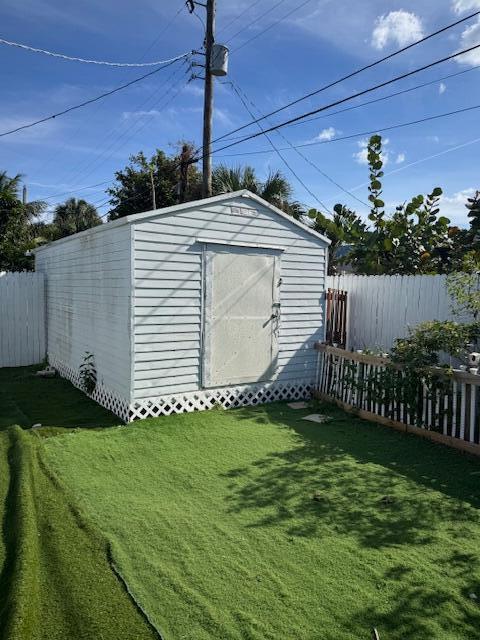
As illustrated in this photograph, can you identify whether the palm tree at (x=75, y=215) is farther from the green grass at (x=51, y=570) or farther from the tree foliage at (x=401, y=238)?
the green grass at (x=51, y=570)

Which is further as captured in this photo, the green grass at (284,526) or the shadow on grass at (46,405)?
the shadow on grass at (46,405)

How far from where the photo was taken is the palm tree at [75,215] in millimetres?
23572

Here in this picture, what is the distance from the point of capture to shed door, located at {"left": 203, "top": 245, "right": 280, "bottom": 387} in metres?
6.77

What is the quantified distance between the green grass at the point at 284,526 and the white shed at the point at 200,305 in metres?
0.87

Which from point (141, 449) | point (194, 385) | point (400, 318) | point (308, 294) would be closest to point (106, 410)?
point (194, 385)

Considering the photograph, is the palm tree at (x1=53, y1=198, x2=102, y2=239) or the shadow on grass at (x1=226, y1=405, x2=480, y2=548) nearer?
the shadow on grass at (x1=226, y1=405, x2=480, y2=548)

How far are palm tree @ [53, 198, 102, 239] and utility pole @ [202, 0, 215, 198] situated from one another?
43.9ft

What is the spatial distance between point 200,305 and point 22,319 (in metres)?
5.66

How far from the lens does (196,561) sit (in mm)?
3158

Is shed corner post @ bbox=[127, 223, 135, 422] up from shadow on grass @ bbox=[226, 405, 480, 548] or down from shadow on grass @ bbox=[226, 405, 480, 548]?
up

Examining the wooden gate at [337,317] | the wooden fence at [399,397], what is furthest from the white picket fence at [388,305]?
the wooden fence at [399,397]

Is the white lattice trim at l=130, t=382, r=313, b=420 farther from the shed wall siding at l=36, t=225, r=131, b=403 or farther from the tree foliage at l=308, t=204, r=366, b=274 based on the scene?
the tree foliage at l=308, t=204, r=366, b=274

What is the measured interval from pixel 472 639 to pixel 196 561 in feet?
5.45

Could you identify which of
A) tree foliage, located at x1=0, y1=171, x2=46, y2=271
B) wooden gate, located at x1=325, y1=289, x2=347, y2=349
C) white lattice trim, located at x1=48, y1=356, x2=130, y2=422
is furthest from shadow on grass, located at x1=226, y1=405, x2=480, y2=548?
tree foliage, located at x1=0, y1=171, x2=46, y2=271
